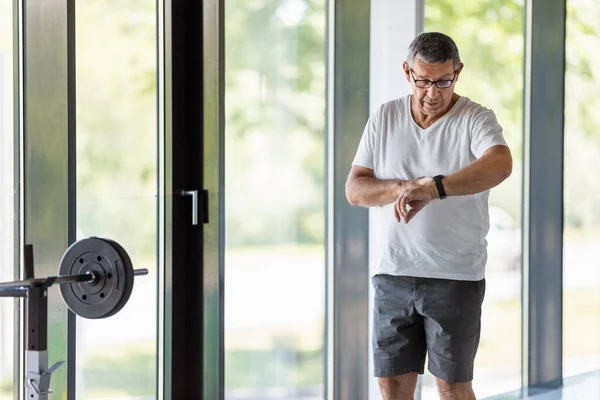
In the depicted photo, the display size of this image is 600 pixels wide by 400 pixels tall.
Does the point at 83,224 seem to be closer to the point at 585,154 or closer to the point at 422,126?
the point at 422,126

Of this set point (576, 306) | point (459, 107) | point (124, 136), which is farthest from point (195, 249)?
point (576, 306)

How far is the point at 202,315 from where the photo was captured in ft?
11.8

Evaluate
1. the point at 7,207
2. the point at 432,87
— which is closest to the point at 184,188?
the point at 7,207

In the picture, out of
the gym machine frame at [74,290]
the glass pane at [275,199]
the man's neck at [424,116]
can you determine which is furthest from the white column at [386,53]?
the gym machine frame at [74,290]

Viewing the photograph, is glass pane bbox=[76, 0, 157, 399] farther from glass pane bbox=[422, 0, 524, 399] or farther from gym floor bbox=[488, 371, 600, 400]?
gym floor bbox=[488, 371, 600, 400]

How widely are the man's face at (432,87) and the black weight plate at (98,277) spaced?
1115 millimetres

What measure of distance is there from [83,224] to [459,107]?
1395mm

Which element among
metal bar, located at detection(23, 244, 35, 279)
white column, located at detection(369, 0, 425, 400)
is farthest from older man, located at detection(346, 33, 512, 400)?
metal bar, located at detection(23, 244, 35, 279)

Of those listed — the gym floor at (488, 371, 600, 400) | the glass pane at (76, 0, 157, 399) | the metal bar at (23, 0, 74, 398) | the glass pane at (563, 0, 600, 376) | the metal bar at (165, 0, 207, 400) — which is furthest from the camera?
the glass pane at (563, 0, 600, 376)

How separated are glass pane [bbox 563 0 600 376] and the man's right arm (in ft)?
7.68

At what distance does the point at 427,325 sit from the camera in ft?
8.73

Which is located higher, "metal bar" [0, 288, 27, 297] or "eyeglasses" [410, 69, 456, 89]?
"eyeglasses" [410, 69, 456, 89]

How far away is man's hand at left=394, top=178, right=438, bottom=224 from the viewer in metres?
2.51

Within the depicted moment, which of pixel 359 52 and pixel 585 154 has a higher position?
pixel 359 52
